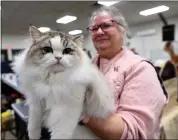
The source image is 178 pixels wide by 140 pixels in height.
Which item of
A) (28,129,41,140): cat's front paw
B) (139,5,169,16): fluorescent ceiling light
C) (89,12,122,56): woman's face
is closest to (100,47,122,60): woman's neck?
(89,12,122,56): woman's face

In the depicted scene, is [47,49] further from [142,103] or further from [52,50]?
[142,103]

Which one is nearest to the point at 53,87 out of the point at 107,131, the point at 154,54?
the point at 107,131

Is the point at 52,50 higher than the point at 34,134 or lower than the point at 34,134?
higher

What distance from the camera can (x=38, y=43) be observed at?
42 centimetres

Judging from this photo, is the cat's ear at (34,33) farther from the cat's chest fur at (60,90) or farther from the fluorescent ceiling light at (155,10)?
the fluorescent ceiling light at (155,10)

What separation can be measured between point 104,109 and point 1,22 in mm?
339

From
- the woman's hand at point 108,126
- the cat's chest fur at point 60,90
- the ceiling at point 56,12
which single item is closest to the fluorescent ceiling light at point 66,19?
the ceiling at point 56,12

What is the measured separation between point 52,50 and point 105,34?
0.57ft

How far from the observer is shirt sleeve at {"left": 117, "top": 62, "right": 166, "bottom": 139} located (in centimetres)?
52

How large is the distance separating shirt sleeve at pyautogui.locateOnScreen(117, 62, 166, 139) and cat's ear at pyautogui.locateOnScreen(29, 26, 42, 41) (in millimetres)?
252

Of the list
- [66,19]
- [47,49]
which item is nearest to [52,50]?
[47,49]

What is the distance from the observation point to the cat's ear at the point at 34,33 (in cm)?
42

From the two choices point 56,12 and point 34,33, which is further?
point 56,12

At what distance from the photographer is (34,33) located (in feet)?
1.37
